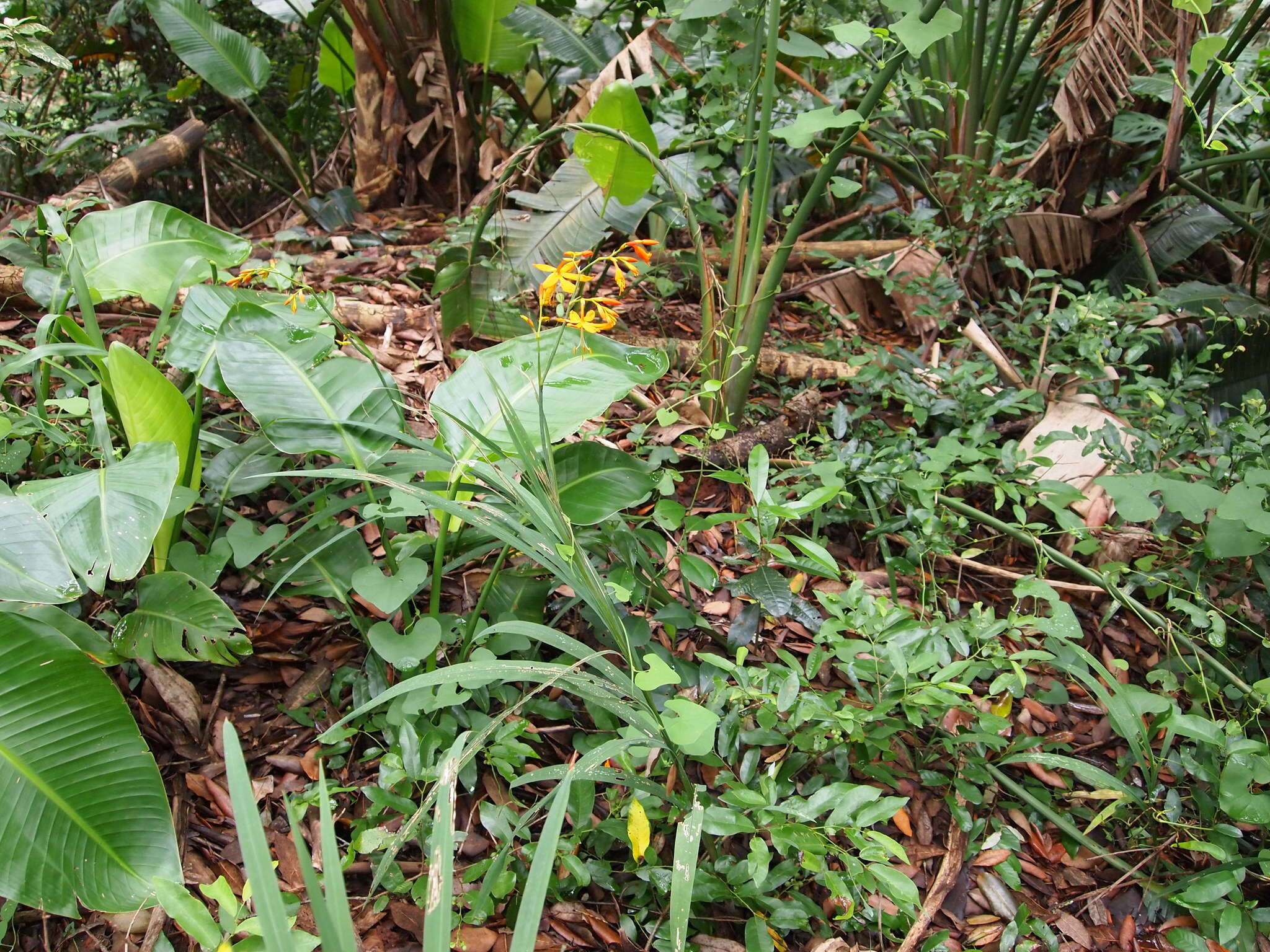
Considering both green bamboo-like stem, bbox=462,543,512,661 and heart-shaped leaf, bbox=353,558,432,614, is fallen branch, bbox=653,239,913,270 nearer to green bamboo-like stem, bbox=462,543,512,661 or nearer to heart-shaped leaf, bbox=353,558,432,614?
green bamboo-like stem, bbox=462,543,512,661

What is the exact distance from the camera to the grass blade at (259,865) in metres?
0.71

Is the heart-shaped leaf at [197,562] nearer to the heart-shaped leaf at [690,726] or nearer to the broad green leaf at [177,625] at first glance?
the broad green leaf at [177,625]

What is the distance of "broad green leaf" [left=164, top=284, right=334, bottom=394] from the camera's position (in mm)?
1659

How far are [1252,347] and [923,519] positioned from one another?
1.56 meters

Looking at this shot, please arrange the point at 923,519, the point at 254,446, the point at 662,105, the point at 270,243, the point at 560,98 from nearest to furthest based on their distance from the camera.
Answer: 1. the point at 254,446
2. the point at 923,519
3. the point at 662,105
4. the point at 270,243
5. the point at 560,98

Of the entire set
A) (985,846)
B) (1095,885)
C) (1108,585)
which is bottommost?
(1095,885)

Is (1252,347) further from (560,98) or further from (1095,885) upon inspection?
(560,98)

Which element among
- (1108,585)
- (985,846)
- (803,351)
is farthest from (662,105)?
(985,846)

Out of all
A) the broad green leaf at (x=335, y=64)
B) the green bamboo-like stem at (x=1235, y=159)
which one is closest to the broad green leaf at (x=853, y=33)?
the green bamboo-like stem at (x=1235, y=159)

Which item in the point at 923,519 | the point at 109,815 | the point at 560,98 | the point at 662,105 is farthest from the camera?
the point at 560,98

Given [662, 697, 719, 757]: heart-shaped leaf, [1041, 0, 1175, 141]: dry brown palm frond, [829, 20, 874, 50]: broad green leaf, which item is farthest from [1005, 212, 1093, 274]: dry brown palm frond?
[662, 697, 719, 757]: heart-shaped leaf

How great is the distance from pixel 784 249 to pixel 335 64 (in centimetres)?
314

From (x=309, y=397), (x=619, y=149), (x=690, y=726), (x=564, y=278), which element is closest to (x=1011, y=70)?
(x=619, y=149)

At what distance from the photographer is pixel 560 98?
4.16 metres
